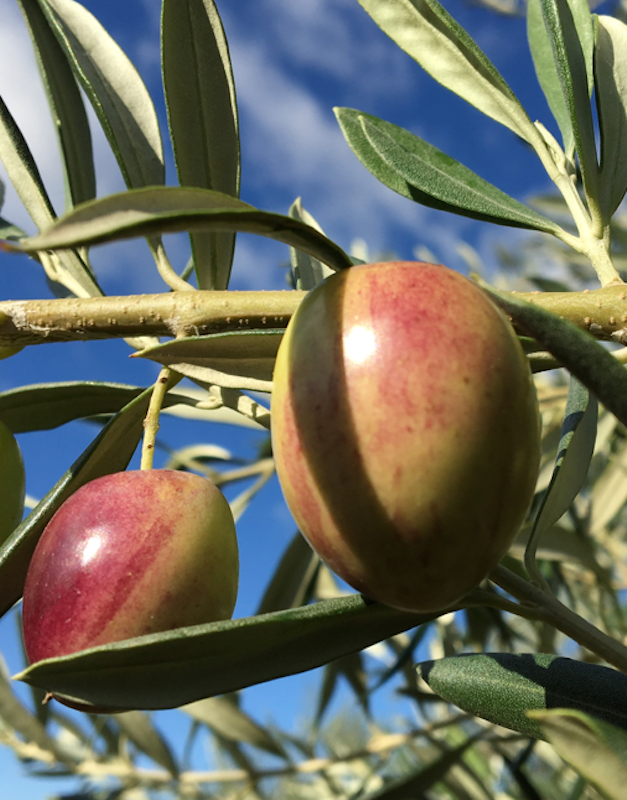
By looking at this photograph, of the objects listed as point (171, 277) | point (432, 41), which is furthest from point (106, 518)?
point (432, 41)

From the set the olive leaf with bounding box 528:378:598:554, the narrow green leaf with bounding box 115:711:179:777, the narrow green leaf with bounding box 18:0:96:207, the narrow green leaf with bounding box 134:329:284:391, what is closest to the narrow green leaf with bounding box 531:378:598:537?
the olive leaf with bounding box 528:378:598:554

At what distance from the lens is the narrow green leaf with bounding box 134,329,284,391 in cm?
74

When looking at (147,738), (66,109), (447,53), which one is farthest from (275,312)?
(147,738)

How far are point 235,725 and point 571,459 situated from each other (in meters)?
1.42

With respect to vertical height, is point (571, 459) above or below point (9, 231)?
below

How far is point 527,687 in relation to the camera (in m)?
0.84

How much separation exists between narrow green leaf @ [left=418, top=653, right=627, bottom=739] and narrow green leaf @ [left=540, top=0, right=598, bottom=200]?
2.00ft

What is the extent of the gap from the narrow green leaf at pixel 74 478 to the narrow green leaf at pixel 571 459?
52cm

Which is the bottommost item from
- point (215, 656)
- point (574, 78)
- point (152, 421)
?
point (215, 656)

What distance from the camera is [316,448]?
59 centimetres

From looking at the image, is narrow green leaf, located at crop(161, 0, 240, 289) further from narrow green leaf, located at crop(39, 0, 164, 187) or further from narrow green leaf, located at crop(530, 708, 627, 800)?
narrow green leaf, located at crop(530, 708, 627, 800)

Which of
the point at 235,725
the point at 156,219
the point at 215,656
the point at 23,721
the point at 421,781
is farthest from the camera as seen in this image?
the point at 23,721

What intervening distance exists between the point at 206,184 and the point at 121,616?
62 cm

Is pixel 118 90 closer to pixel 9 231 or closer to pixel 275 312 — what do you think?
pixel 9 231
